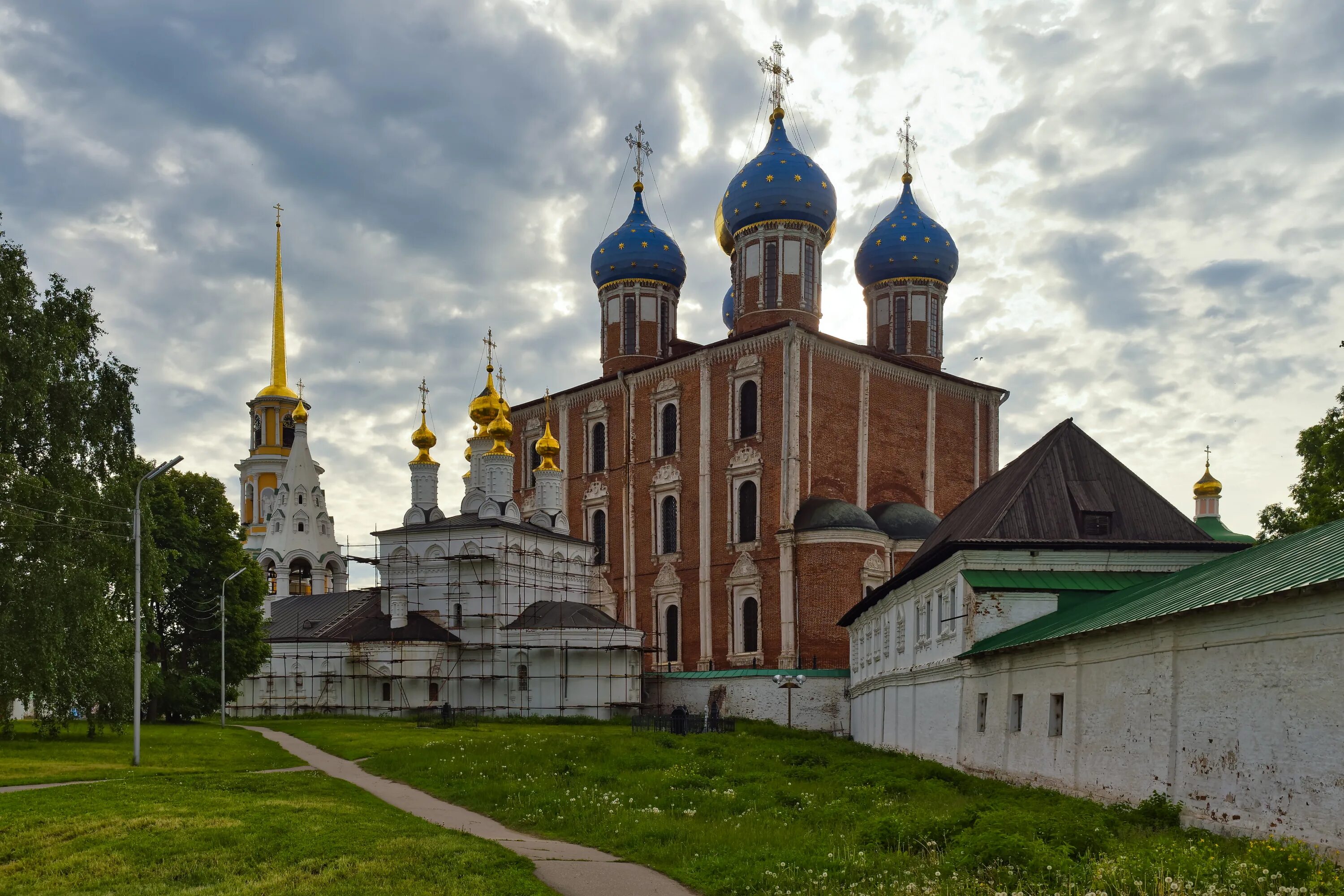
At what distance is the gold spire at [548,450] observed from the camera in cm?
5003

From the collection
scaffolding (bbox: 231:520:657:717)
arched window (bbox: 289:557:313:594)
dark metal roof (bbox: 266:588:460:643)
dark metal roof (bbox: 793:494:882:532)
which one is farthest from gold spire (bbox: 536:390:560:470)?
arched window (bbox: 289:557:313:594)

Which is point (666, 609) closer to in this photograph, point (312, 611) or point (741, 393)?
point (741, 393)

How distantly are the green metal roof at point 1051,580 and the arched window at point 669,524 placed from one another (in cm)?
2514

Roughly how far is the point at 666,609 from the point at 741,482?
234 inches

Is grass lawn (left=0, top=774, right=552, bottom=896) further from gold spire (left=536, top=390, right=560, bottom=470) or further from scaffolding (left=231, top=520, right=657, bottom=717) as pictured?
gold spire (left=536, top=390, right=560, bottom=470)

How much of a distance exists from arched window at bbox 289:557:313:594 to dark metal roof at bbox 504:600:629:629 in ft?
74.0

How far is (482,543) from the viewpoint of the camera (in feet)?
149

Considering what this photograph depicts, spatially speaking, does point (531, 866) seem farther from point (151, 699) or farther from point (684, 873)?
point (151, 699)

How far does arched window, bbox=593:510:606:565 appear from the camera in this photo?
161 feet

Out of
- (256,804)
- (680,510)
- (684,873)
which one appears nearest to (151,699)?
(680,510)

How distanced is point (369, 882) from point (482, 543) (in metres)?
35.2

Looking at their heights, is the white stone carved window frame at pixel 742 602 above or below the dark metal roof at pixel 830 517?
below

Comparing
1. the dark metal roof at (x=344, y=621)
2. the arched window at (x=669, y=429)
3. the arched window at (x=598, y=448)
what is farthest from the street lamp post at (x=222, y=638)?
the arched window at (x=669, y=429)

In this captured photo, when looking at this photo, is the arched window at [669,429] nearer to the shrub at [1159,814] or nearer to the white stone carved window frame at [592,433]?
the white stone carved window frame at [592,433]
